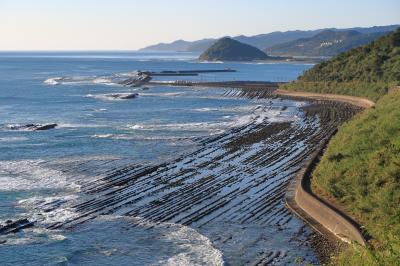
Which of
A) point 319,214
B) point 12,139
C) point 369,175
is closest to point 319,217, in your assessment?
point 319,214

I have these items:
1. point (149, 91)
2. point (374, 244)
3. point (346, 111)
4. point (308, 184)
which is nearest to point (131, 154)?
point (308, 184)

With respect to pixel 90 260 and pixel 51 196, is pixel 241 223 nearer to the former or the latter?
pixel 90 260

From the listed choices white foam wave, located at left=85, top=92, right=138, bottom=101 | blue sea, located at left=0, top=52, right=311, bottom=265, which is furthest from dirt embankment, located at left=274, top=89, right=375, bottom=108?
white foam wave, located at left=85, top=92, right=138, bottom=101

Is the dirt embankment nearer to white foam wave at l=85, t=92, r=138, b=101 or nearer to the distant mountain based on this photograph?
the distant mountain

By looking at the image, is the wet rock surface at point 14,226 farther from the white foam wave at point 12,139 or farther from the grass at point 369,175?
the white foam wave at point 12,139

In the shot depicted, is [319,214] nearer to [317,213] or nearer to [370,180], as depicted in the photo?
[317,213]
